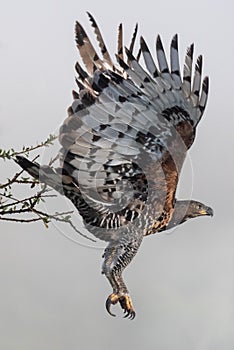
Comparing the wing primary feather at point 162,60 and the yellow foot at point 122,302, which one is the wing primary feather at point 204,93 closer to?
the wing primary feather at point 162,60

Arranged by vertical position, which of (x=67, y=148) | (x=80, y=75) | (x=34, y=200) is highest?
(x=80, y=75)

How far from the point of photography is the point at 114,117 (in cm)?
71

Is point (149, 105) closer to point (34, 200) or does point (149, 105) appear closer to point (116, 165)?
point (116, 165)

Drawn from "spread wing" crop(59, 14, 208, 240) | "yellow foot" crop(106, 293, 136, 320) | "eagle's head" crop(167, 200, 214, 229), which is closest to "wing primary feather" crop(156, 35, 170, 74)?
"spread wing" crop(59, 14, 208, 240)

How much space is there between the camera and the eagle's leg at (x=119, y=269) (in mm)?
750

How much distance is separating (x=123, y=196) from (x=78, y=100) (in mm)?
136

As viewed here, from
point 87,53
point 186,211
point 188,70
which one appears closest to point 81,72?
point 87,53

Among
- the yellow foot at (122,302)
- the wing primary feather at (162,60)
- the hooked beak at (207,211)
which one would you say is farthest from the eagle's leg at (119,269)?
the wing primary feather at (162,60)

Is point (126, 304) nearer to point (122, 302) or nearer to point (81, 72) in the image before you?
point (122, 302)

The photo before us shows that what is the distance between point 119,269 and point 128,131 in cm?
18

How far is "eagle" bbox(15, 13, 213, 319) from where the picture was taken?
0.70m

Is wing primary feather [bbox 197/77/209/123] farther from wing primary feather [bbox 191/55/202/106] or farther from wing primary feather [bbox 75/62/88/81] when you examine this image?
wing primary feather [bbox 75/62/88/81]

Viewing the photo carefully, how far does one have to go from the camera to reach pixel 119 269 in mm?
756

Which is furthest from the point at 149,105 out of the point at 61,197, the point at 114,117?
the point at 61,197
